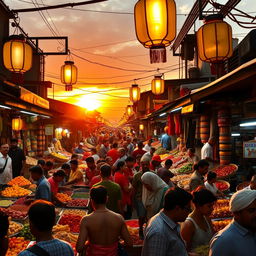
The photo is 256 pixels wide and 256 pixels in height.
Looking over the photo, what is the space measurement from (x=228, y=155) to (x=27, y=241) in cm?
702

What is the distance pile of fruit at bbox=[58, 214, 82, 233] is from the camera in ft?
21.1

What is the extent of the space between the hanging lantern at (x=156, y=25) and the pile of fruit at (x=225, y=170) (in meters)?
4.98

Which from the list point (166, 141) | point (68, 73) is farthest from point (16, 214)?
point (166, 141)

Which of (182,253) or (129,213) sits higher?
(182,253)

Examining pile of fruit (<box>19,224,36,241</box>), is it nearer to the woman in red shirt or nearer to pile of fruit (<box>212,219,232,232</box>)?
the woman in red shirt

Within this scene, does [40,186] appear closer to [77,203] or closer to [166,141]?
[77,203]

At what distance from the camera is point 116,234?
4289mm

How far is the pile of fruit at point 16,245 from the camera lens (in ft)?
16.7

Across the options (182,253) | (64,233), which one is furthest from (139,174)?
(182,253)

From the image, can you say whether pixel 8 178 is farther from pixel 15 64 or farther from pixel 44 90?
pixel 44 90

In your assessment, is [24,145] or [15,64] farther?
[24,145]

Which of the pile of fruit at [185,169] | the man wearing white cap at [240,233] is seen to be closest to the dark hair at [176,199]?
the man wearing white cap at [240,233]

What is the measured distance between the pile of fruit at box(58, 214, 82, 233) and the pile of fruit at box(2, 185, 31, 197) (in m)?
2.36

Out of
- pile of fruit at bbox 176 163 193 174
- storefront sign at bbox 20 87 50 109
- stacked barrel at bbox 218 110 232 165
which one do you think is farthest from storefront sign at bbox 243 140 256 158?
storefront sign at bbox 20 87 50 109
